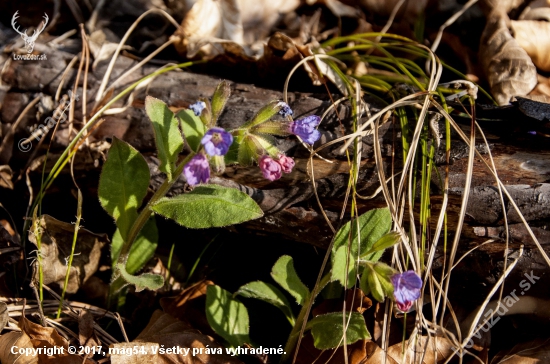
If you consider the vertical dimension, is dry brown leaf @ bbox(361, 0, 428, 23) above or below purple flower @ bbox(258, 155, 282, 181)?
above

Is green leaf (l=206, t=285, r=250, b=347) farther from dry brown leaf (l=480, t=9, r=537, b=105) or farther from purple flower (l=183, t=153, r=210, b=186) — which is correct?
dry brown leaf (l=480, t=9, r=537, b=105)

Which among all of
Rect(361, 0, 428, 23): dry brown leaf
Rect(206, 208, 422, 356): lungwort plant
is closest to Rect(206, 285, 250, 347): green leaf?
Rect(206, 208, 422, 356): lungwort plant

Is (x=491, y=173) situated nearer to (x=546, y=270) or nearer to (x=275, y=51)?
(x=546, y=270)

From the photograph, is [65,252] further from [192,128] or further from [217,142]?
[217,142]

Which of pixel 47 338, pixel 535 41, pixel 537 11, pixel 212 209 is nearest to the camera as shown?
pixel 212 209

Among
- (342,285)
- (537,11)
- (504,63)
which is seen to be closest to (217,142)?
(342,285)

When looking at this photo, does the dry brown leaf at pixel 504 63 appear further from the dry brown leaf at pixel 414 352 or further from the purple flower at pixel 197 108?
the purple flower at pixel 197 108
